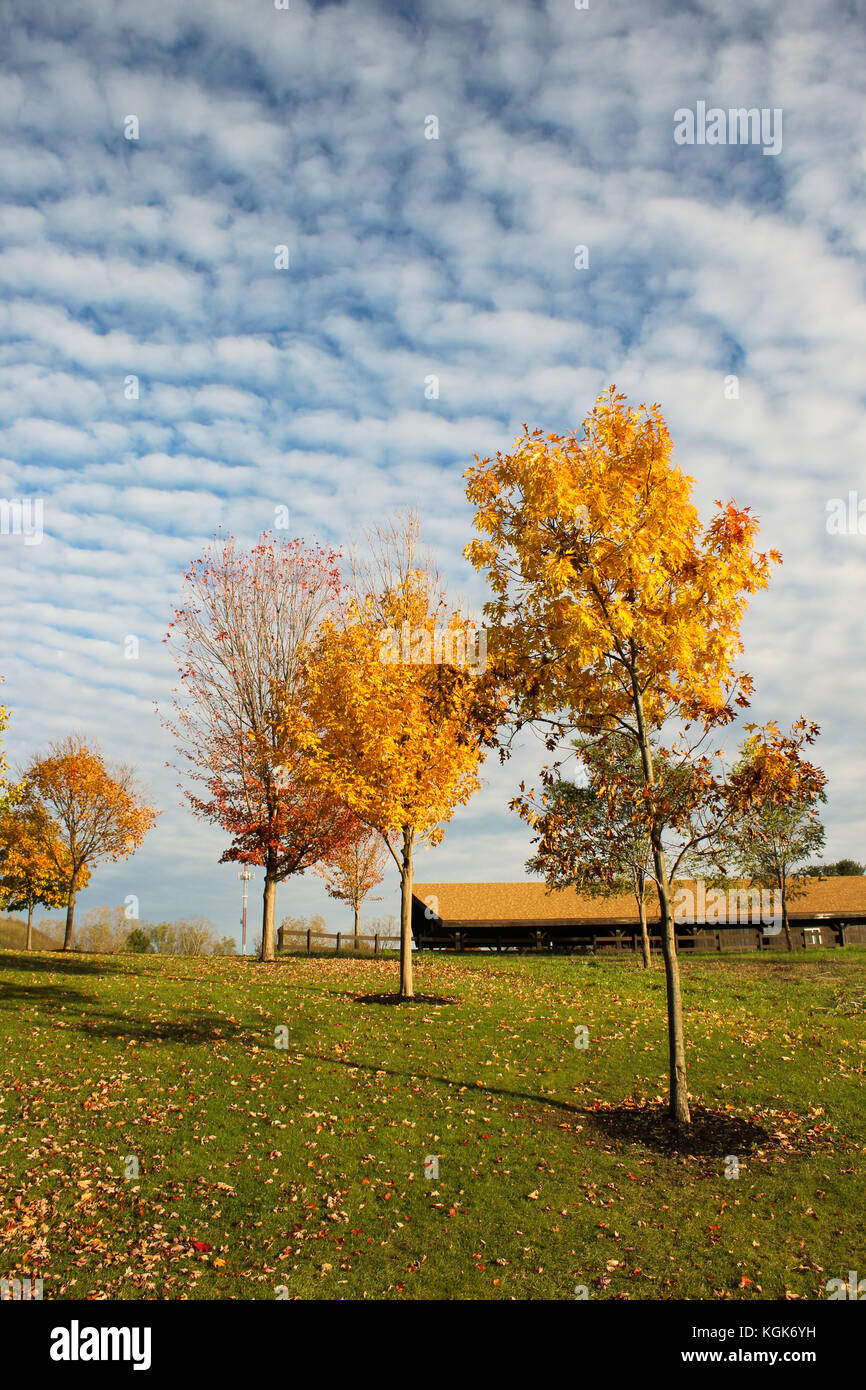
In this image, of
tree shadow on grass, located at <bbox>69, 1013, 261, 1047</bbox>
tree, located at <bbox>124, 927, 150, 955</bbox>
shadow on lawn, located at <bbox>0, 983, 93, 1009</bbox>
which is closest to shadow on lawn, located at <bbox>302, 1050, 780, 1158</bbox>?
tree shadow on grass, located at <bbox>69, 1013, 261, 1047</bbox>

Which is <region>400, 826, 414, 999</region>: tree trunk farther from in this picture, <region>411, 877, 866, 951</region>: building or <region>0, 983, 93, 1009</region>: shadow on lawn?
<region>411, 877, 866, 951</region>: building

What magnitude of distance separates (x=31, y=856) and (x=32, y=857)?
134 millimetres

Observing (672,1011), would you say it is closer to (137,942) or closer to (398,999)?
(398,999)

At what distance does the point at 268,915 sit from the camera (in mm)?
29422

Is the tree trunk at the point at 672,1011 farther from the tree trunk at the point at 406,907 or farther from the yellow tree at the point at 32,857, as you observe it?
the yellow tree at the point at 32,857

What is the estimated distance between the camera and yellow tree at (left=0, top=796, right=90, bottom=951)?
36594 mm

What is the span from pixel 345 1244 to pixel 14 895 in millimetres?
36079

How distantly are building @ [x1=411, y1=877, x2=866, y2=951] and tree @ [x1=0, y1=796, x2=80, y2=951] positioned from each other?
16.8 m

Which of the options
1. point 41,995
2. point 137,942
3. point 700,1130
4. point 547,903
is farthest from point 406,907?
point 137,942

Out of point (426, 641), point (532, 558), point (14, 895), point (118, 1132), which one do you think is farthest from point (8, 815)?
point (532, 558)

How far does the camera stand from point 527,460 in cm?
1209

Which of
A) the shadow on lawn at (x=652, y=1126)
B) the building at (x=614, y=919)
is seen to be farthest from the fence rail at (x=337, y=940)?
the shadow on lawn at (x=652, y=1126)

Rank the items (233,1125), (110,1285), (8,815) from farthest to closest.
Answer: (8,815) → (233,1125) → (110,1285)
